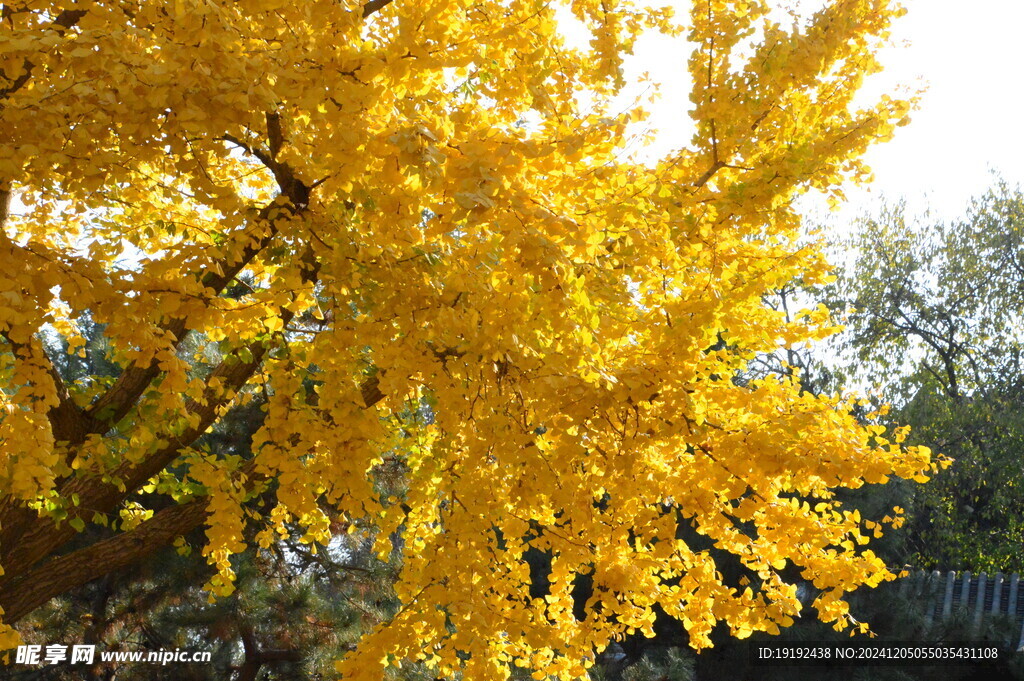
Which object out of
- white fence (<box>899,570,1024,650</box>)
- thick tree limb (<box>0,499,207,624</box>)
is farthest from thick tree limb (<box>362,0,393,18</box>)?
white fence (<box>899,570,1024,650</box>)

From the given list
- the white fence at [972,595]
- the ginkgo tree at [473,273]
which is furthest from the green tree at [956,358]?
the ginkgo tree at [473,273]

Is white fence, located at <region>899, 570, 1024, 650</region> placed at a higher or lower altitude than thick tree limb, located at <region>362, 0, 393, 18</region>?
lower

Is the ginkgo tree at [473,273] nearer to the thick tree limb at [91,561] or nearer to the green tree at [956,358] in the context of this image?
the thick tree limb at [91,561]

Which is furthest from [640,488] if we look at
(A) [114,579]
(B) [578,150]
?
(A) [114,579]

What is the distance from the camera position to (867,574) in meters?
3.64

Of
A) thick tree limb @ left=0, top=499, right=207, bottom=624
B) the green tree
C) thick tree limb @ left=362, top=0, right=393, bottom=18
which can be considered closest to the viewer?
thick tree limb @ left=362, top=0, right=393, bottom=18

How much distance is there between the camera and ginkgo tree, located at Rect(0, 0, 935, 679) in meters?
2.55

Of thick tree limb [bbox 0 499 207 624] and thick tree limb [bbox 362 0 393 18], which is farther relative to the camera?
thick tree limb [bbox 0 499 207 624]

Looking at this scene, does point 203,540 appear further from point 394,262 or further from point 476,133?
point 476,133

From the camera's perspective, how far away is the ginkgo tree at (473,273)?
2.55 m

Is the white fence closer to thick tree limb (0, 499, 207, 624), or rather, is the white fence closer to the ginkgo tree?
the ginkgo tree

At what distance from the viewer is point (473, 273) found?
3109 millimetres

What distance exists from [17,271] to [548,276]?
Result: 5.07ft

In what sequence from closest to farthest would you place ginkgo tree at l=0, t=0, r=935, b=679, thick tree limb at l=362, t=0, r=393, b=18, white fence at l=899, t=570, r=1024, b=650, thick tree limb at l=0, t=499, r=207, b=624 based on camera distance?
ginkgo tree at l=0, t=0, r=935, b=679, thick tree limb at l=362, t=0, r=393, b=18, thick tree limb at l=0, t=499, r=207, b=624, white fence at l=899, t=570, r=1024, b=650
